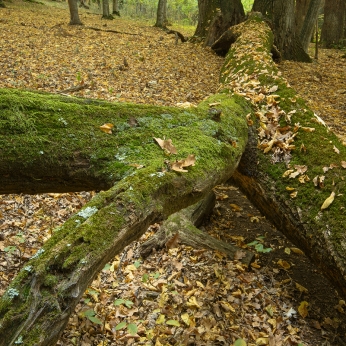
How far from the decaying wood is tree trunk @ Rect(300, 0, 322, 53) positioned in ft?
33.1

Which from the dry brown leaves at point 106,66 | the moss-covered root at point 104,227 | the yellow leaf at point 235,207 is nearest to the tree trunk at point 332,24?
the dry brown leaves at point 106,66

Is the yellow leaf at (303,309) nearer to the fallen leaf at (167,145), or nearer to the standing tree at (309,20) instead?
the fallen leaf at (167,145)

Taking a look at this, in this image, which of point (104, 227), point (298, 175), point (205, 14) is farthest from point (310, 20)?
point (104, 227)

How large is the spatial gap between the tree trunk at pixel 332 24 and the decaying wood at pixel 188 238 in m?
15.4

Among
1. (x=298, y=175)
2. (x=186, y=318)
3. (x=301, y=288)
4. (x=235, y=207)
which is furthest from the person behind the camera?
(x=235, y=207)

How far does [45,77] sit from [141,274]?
21.0 ft

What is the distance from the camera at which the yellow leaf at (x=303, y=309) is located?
376cm

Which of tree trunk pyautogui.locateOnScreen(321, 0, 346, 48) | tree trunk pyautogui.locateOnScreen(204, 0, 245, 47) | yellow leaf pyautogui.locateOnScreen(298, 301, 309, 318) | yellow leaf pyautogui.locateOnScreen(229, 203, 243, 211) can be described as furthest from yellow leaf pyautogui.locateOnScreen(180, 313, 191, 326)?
tree trunk pyautogui.locateOnScreen(321, 0, 346, 48)

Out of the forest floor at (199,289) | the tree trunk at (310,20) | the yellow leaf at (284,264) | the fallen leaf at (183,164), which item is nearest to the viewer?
the fallen leaf at (183,164)

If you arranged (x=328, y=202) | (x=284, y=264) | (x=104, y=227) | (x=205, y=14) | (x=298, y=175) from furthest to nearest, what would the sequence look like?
(x=205, y=14) < (x=284, y=264) < (x=298, y=175) < (x=328, y=202) < (x=104, y=227)

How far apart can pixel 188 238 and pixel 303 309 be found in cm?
156

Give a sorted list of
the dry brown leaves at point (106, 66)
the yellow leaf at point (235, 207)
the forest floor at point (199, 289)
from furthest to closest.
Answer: the dry brown leaves at point (106, 66) < the yellow leaf at point (235, 207) < the forest floor at point (199, 289)

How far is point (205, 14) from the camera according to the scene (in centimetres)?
1369

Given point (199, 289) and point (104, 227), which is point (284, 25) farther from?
point (104, 227)
